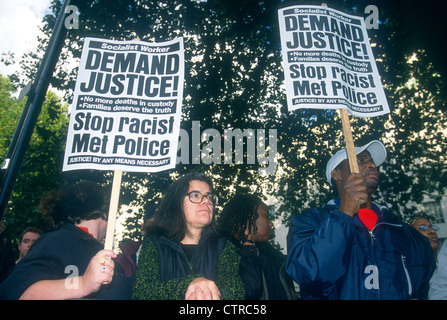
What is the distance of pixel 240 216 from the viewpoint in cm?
344

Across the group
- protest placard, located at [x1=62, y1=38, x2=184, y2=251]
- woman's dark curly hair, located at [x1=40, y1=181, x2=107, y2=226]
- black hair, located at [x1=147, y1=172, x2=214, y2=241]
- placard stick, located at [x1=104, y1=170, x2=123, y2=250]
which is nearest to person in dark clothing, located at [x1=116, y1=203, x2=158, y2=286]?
black hair, located at [x1=147, y1=172, x2=214, y2=241]

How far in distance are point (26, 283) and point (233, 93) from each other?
9.95 metres

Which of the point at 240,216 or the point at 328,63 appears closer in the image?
the point at 328,63

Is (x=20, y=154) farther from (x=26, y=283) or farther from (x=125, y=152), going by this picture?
(x=26, y=283)

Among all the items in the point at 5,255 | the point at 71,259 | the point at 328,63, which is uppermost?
the point at 328,63

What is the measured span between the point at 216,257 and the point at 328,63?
2.08 m

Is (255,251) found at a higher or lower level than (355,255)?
higher

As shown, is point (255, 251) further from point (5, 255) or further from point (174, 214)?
point (5, 255)

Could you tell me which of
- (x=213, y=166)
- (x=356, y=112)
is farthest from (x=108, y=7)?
(x=356, y=112)

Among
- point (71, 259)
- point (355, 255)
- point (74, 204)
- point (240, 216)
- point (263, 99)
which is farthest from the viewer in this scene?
point (263, 99)

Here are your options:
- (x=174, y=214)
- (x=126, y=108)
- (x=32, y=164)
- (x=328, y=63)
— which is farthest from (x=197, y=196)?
(x=32, y=164)

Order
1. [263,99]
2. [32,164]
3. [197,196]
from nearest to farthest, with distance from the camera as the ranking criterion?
[197,196] → [263,99] → [32,164]

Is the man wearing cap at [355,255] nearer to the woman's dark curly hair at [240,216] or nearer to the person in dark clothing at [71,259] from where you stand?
the woman's dark curly hair at [240,216]

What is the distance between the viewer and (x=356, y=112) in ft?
9.54
